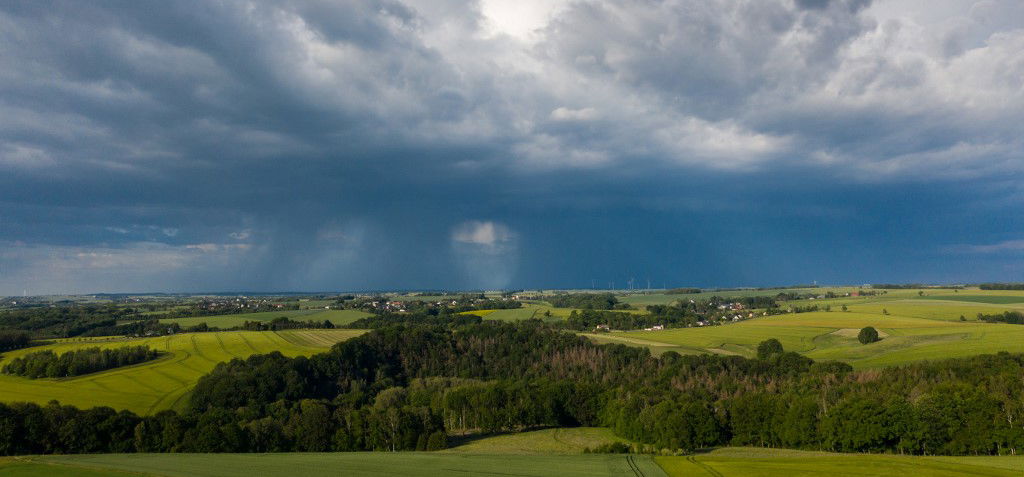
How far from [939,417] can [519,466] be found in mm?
44211

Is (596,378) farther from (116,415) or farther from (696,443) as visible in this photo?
(116,415)

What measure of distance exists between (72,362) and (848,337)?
13950cm

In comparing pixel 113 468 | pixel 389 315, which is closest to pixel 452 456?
pixel 113 468

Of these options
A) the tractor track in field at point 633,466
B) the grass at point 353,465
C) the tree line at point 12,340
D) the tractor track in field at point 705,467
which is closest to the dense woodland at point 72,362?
the tree line at point 12,340

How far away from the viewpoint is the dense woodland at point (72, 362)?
83.0m

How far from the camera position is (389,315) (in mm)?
190875

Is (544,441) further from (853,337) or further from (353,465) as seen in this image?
(853,337)

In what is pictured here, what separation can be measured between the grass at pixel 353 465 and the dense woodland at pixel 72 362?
176 feet

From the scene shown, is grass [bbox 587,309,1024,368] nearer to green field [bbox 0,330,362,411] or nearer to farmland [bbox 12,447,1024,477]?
farmland [bbox 12,447,1024,477]

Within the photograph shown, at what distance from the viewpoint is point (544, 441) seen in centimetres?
6756

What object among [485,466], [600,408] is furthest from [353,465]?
[600,408]

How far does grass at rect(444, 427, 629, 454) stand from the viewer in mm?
61656

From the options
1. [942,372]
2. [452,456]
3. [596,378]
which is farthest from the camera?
Answer: [596,378]

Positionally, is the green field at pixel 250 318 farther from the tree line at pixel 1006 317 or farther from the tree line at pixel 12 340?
the tree line at pixel 1006 317
